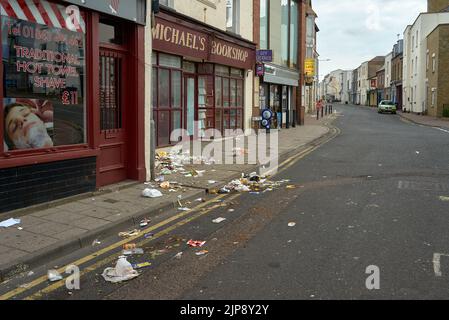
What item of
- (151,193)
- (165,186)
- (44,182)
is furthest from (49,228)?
(165,186)

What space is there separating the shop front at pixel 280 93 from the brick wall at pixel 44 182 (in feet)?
49.1

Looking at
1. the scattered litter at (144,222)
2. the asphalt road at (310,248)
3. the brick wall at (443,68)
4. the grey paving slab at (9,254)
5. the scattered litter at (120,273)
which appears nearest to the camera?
the asphalt road at (310,248)

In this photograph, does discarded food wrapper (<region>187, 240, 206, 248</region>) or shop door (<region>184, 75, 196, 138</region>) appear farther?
shop door (<region>184, 75, 196, 138</region>)

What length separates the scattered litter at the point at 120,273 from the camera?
4727 millimetres

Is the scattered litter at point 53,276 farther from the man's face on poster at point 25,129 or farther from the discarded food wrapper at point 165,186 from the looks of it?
the discarded food wrapper at point 165,186

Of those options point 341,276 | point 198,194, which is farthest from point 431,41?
point 341,276

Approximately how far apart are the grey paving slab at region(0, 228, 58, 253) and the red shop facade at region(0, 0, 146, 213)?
2.87 feet

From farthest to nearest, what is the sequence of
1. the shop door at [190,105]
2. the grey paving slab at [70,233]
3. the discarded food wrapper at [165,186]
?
the shop door at [190,105]
the discarded food wrapper at [165,186]
the grey paving slab at [70,233]

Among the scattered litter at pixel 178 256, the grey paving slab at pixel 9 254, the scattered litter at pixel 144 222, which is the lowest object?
the scattered litter at pixel 178 256

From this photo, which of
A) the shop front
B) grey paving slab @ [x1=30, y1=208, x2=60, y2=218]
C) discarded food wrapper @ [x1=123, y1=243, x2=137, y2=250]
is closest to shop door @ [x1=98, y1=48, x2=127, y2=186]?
grey paving slab @ [x1=30, y1=208, x2=60, y2=218]

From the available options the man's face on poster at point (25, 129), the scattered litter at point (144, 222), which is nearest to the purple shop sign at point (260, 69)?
the man's face on poster at point (25, 129)

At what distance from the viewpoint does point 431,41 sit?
44.9 metres

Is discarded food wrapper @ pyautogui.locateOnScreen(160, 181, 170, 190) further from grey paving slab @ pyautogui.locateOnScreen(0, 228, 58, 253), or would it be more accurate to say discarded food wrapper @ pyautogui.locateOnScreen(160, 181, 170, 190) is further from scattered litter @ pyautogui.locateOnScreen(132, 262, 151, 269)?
scattered litter @ pyautogui.locateOnScreen(132, 262, 151, 269)

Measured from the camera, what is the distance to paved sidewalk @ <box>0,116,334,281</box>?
17.4 ft
